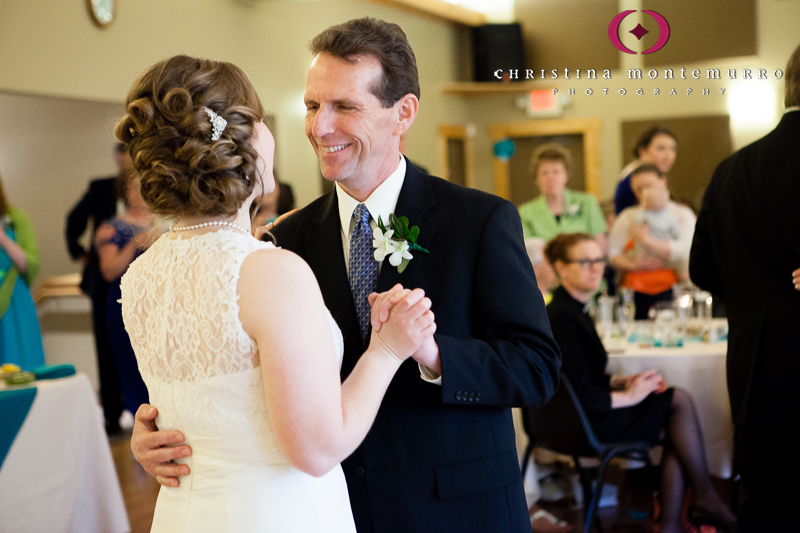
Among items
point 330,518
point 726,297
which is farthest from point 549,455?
point 330,518

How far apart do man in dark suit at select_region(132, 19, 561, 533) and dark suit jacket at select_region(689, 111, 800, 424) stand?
1314 millimetres

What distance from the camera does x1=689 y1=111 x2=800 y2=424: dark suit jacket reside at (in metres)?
2.42

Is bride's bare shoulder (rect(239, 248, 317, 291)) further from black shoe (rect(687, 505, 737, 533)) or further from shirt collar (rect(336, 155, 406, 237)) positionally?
black shoe (rect(687, 505, 737, 533))

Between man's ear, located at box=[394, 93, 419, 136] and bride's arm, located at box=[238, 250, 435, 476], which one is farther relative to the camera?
man's ear, located at box=[394, 93, 419, 136]

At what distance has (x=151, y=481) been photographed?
15.3ft

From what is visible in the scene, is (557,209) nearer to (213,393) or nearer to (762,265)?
(762,265)

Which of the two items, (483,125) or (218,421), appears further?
(483,125)

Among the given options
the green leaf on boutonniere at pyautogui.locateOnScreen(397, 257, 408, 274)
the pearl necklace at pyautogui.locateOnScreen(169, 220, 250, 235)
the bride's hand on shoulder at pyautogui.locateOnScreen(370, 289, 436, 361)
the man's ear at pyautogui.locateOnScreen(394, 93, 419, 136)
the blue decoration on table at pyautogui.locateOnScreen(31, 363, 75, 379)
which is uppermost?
the man's ear at pyautogui.locateOnScreen(394, 93, 419, 136)

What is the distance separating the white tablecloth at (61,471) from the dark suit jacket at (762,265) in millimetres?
2763

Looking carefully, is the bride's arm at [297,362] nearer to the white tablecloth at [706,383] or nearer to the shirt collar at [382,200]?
the shirt collar at [382,200]

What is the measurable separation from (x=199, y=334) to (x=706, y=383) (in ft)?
10.3

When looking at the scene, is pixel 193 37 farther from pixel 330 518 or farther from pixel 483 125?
pixel 330 518

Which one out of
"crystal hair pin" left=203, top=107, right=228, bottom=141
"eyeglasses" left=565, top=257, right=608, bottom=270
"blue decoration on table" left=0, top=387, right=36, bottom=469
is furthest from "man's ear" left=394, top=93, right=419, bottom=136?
"blue decoration on table" left=0, top=387, right=36, bottom=469

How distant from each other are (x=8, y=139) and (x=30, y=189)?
1.65 ft
